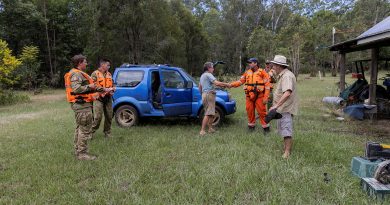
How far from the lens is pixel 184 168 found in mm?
4898

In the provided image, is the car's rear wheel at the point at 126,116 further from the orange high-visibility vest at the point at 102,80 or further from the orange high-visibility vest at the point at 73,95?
the orange high-visibility vest at the point at 73,95

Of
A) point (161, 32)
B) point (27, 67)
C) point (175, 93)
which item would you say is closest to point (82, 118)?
point (175, 93)

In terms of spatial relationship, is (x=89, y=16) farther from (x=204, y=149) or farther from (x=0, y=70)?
(x=204, y=149)

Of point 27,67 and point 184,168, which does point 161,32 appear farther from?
point 184,168

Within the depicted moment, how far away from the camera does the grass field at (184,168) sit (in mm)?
3887

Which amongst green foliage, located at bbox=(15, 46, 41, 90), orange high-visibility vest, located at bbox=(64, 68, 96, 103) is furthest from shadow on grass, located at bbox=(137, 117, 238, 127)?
green foliage, located at bbox=(15, 46, 41, 90)

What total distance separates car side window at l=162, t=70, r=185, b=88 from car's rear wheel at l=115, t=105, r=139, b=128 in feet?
3.84

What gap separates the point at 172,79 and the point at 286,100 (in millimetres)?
3770

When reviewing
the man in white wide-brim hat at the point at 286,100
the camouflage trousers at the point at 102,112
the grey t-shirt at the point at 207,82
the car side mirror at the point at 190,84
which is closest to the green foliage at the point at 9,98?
the camouflage trousers at the point at 102,112

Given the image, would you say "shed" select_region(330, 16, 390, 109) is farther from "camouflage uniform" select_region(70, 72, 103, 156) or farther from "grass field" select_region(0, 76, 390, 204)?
"camouflage uniform" select_region(70, 72, 103, 156)

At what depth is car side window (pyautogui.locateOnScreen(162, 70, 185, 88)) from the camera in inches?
322

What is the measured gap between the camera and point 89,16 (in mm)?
21969

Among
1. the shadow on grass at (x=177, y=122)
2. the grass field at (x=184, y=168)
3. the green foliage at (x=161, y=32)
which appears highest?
the green foliage at (x=161, y=32)

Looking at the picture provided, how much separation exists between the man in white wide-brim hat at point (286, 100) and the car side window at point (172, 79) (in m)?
3.41
